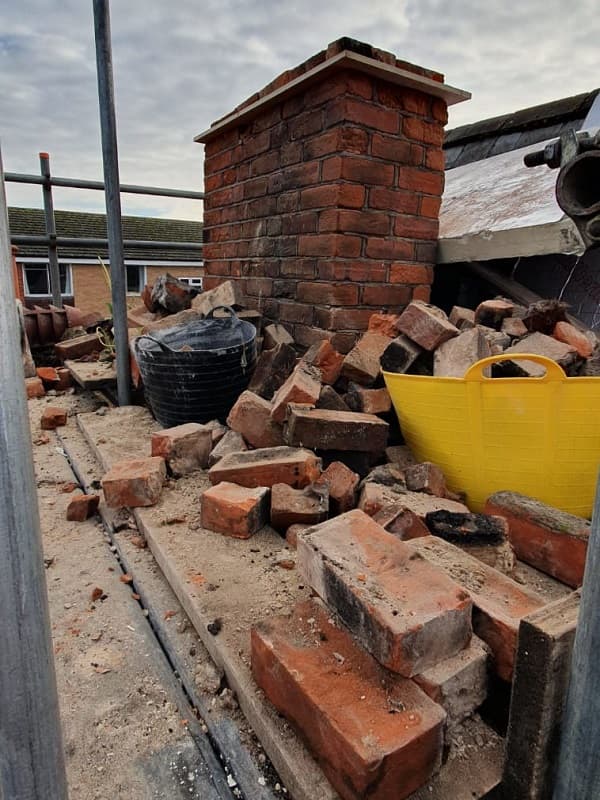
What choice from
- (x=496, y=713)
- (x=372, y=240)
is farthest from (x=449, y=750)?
(x=372, y=240)

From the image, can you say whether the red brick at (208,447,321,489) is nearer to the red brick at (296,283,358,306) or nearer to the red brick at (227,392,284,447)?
the red brick at (227,392,284,447)

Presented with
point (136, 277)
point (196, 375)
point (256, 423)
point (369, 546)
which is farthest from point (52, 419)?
point (136, 277)

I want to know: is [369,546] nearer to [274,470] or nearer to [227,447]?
[274,470]

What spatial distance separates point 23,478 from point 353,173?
228cm

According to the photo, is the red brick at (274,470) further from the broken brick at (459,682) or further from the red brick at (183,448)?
the broken brick at (459,682)

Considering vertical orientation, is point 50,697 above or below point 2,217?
below

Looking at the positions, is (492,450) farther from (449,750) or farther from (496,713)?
(449,750)

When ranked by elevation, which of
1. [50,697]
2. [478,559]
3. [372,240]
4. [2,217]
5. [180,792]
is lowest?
[180,792]

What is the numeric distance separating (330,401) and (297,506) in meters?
0.61

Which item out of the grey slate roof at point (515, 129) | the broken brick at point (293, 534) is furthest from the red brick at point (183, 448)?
the grey slate roof at point (515, 129)

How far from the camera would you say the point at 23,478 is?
1.77 feet

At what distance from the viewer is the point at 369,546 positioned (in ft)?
3.92

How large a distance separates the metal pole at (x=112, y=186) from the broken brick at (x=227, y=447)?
1.23 m

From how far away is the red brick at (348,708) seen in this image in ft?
2.72
